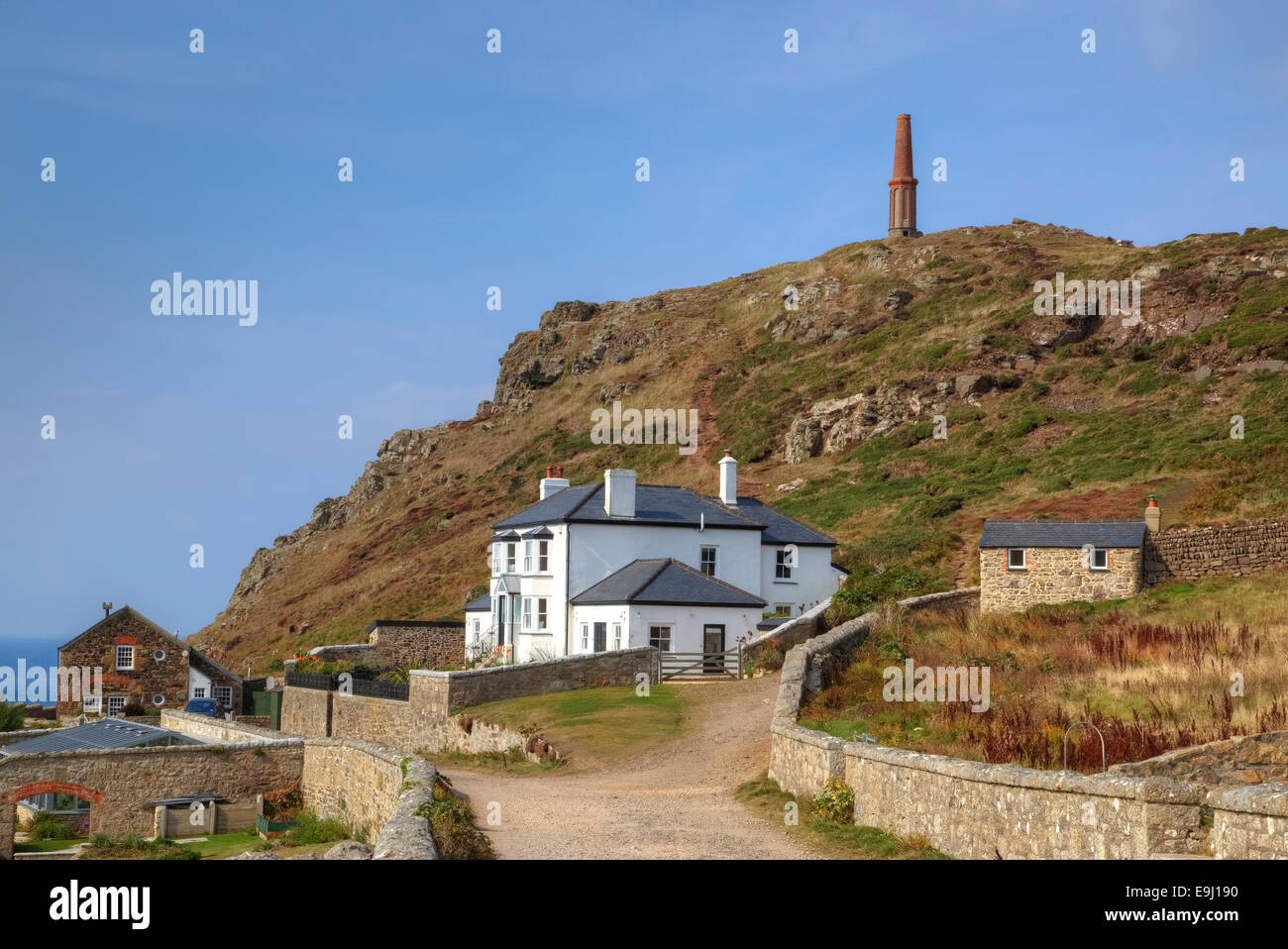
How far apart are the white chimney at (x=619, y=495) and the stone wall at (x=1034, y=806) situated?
81.2 ft

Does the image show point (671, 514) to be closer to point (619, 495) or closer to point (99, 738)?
point (619, 495)

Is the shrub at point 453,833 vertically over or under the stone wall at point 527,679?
over

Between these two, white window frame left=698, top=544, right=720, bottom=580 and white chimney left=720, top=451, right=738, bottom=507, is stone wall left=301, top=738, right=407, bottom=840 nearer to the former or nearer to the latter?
white window frame left=698, top=544, right=720, bottom=580

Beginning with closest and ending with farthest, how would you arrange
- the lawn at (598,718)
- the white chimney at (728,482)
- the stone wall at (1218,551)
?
the lawn at (598,718) < the stone wall at (1218,551) < the white chimney at (728,482)

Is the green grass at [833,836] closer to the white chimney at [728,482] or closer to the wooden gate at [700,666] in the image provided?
the wooden gate at [700,666]

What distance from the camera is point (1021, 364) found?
8375cm

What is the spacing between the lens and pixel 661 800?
→ 2152cm

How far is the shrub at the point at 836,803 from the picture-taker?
1820cm

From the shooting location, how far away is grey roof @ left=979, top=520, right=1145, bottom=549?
36625 mm

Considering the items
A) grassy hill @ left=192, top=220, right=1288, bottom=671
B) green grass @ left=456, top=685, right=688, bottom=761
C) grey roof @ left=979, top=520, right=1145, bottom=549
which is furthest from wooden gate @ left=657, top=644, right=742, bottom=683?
grey roof @ left=979, top=520, right=1145, bottom=549

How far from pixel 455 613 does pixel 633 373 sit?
1809 inches

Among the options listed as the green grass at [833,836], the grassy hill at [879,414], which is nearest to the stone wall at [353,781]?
the green grass at [833,836]
